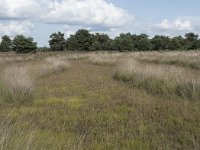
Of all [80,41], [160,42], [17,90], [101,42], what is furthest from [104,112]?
[101,42]

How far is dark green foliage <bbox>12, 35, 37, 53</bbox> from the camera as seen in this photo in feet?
205

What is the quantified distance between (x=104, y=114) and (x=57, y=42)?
206 feet

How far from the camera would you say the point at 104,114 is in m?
8.45

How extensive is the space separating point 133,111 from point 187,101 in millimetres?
1503

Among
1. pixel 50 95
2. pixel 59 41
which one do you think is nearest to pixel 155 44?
pixel 59 41

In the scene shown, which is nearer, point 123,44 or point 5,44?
point 123,44

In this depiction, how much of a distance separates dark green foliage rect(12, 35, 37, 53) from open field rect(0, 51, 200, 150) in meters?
49.8

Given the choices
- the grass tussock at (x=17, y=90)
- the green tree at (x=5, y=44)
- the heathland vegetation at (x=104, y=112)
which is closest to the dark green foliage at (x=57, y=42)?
the green tree at (x=5, y=44)

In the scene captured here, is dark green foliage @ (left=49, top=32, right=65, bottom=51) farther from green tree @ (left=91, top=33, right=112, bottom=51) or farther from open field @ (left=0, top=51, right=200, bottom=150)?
open field @ (left=0, top=51, right=200, bottom=150)

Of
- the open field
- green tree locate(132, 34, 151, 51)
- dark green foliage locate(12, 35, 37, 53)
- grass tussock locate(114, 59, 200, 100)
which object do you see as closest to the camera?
the open field

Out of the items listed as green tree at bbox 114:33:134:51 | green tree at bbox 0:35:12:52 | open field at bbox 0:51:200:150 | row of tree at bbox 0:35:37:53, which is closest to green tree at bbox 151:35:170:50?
green tree at bbox 114:33:134:51

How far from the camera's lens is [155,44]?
7238cm

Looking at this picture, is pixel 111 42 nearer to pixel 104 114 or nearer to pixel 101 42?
pixel 101 42

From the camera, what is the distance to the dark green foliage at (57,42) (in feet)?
226
